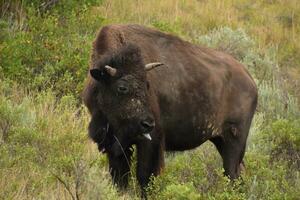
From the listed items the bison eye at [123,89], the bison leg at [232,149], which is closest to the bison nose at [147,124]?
the bison eye at [123,89]

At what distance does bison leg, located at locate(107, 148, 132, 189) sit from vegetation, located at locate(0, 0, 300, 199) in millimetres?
95

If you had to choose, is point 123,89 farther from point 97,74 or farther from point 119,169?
point 119,169

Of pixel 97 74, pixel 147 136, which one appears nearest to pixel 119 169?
pixel 147 136

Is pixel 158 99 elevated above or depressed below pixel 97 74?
below

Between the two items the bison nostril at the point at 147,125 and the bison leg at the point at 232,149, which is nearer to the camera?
the bison nostril at the point at 147,125

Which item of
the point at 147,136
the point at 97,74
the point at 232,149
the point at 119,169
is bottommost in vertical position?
the point at 232,149

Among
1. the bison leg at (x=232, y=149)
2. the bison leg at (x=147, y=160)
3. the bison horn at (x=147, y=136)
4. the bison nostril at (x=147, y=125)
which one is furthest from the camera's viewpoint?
the bison leg at (x=232, y=149)

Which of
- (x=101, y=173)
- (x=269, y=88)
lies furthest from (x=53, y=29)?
(x=101, y=173)

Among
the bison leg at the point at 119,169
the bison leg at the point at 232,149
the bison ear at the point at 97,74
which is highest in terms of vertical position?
the bison ear at the point at 97,74

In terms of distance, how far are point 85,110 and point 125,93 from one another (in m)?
2.71

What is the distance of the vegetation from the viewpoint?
6688 mm

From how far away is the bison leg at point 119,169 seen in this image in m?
7.50

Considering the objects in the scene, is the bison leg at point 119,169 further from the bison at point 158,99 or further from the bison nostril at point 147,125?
the bison nostril at point 147,125

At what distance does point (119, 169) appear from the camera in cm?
755
